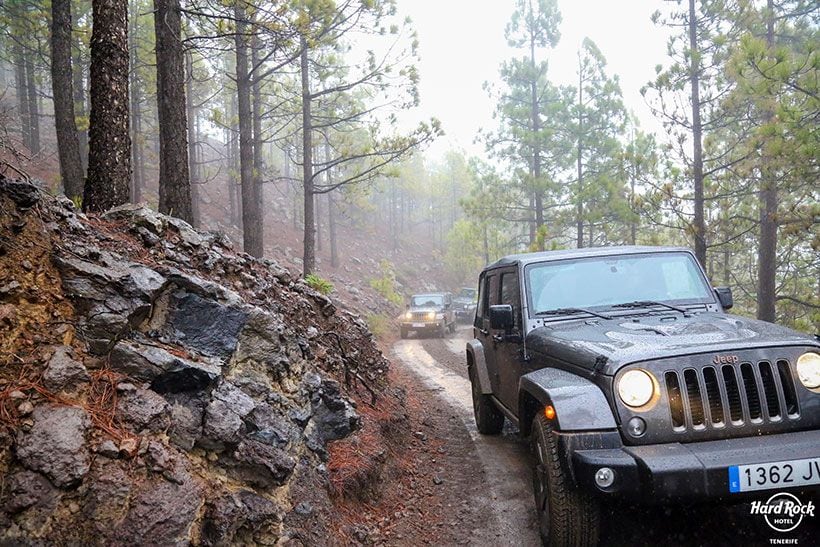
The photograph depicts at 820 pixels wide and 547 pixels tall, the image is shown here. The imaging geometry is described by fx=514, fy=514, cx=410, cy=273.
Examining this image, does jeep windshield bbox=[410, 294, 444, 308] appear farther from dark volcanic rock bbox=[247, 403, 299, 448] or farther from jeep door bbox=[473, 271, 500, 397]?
dark volcanic rock bbox=[247, 403, 299, 448]

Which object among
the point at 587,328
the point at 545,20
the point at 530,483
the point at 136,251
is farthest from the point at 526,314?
the point at 545,20

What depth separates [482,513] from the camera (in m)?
4.41

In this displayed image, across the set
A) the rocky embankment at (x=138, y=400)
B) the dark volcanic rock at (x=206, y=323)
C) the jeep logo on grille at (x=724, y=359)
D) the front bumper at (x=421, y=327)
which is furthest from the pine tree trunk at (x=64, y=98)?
the front bumper at (x=421, y=327)

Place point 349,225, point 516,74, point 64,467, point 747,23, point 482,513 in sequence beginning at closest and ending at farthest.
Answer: point 64,467 < point 482,513 < point 747,23 < point 516,74 < point 349,225

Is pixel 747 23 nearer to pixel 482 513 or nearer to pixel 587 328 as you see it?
pixel 587 328

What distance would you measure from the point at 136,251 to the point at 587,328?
3723mm

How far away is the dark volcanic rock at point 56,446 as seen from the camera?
96.3 inches

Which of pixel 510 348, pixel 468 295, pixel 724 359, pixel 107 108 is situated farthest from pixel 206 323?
pixel 468 295

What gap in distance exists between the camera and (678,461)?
2.78 m

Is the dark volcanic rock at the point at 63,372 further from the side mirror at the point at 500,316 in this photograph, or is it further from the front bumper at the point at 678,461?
the side mirror at the point at 500,316

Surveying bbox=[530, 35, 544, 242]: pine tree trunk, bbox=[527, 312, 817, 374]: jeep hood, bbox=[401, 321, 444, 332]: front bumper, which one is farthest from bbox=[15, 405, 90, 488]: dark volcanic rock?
bbox=[530, 35, 544, 242]: pine tree trunk

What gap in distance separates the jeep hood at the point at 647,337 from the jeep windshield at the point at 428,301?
17.3 meters

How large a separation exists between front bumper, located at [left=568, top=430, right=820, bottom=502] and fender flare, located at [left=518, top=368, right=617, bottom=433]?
0.07 metres

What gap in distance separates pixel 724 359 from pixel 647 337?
515mm
